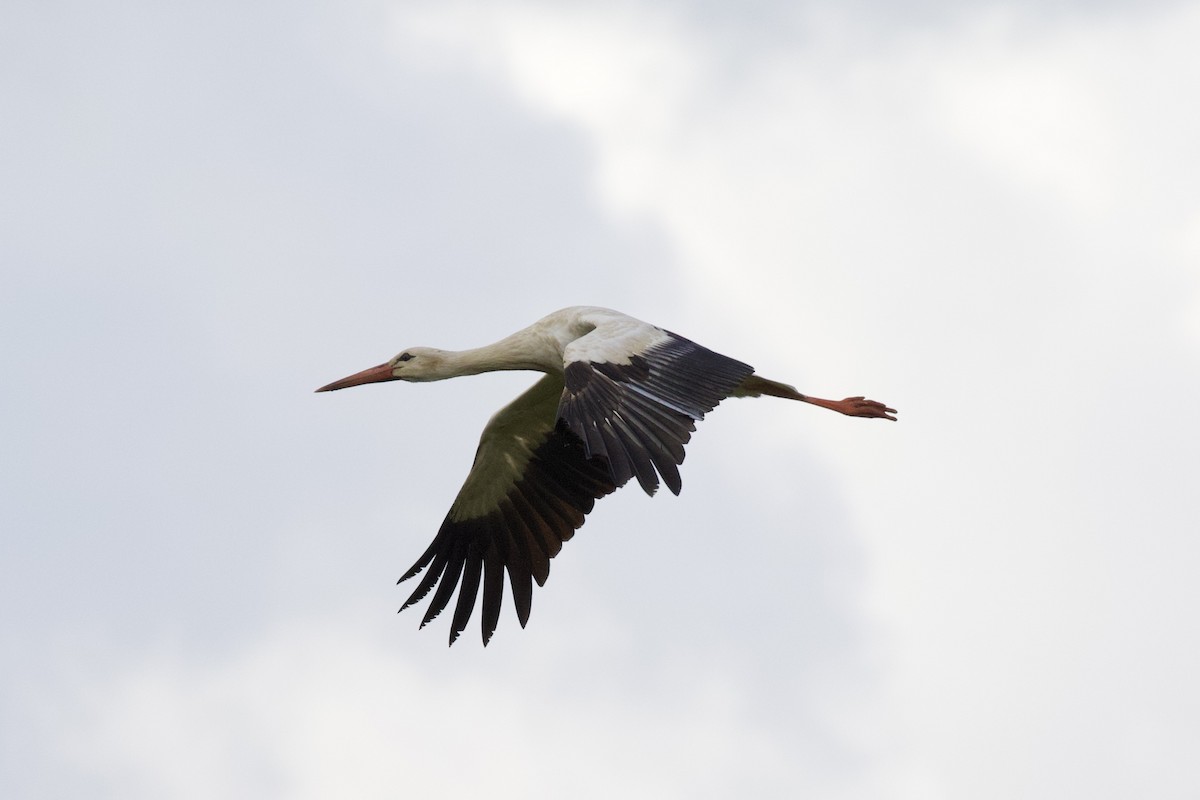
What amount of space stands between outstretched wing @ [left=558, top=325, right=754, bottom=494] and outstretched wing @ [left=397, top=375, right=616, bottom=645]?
56.7 inches

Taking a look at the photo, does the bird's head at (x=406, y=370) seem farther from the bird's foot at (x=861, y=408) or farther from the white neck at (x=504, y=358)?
the bird's foot at (x=861, y=408)

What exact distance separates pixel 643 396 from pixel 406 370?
2.78 meters

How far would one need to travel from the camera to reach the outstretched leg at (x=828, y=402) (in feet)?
36.1

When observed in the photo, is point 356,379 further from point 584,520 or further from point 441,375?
point 584,520

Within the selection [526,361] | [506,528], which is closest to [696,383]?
[526,361]

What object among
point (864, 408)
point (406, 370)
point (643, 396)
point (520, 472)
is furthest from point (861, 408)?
point (643, 396)

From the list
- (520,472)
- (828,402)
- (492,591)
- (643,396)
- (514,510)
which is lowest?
(643,396)

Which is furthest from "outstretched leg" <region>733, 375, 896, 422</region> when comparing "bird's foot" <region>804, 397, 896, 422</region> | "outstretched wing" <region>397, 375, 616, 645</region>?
"outstretched wing" <region>397, 375, 616, 645</region>

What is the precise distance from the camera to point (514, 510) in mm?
11102

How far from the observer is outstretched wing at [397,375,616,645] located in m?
10.9

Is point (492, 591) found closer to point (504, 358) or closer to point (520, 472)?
point (520, 472)

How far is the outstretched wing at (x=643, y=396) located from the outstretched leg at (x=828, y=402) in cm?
138

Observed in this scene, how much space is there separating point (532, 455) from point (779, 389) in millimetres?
1512

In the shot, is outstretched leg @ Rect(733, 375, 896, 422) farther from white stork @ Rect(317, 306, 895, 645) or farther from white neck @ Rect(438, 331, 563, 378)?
white neck @ Rect(438, 331, 563, 378)
